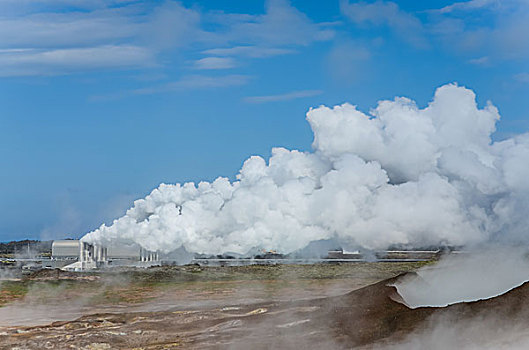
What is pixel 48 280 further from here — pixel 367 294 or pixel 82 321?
pixel 367 294

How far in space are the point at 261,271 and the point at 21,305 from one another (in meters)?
36.5

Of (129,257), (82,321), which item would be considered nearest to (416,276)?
(82,321)

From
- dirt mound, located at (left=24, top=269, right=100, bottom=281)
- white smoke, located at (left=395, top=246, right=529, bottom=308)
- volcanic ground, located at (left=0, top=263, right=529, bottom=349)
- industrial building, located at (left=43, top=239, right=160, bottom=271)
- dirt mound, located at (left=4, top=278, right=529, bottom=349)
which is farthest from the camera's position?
industrial building, located at (left=43, top=239, right=160, bottom=271)

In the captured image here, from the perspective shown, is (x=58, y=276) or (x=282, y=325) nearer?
(x=282, y=325)

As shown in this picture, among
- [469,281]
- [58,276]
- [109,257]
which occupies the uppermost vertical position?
[109,257]

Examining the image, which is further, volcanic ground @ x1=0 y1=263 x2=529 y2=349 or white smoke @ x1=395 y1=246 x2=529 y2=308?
white smoke @ x1=395 y1=246 x2=529 y2=308

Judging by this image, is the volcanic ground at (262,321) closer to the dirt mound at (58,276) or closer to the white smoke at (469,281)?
the white smoke at (469,281)

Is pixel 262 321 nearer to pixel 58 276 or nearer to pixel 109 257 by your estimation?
pixel 58 276

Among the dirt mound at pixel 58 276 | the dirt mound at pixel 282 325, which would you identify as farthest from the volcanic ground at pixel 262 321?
the dirt mound at pixel 58 276

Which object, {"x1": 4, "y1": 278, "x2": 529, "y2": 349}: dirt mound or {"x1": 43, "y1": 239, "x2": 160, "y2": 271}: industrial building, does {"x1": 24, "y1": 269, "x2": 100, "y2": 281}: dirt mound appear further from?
{"x1": 4, "y1": 278, "x2": 529, "y2": 349}: dirt mound

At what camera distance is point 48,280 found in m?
92.8

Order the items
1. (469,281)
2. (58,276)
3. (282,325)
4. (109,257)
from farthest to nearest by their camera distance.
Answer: (109,257)
(58,276)
(469,281)
(282,325)

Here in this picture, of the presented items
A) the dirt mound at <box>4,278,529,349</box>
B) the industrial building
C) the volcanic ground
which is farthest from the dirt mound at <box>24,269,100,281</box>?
the dirt mound at <box>4,278,529,349</box>

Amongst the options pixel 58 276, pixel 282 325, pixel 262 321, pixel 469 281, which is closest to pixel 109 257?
pixel 58 276
